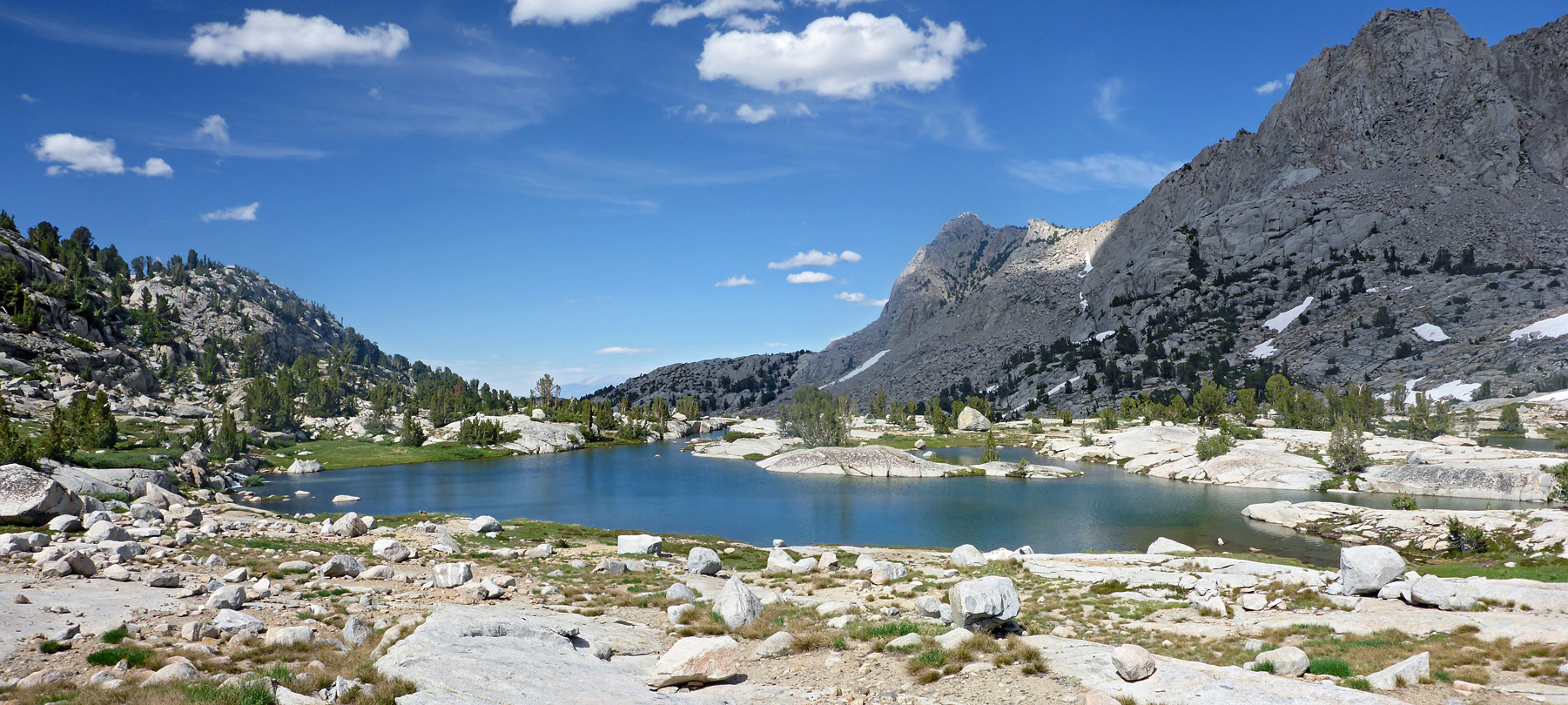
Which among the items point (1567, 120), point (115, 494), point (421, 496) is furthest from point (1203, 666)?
point (1567, 120)

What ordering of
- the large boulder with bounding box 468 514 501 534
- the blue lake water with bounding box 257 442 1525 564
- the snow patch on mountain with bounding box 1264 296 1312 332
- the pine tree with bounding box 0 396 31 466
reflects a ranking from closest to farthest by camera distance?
1. the large boulder with bounding box 468 514 501 534
2. the pine tree with bounding box 0 396 31 466
3. the blue lake water with bounding box 257 442 1525 564
4. the snow patch on mountain with bounding box 1264 296 1312 332

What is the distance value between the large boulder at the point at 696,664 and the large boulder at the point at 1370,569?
76.5 feet

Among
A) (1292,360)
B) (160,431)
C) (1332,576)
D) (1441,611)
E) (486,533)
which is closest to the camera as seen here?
(1441,611)

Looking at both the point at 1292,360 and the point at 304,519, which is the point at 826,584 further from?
the point at 1292,360

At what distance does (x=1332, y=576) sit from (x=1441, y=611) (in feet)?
29.6

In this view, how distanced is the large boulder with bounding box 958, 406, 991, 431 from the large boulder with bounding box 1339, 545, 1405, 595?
467ft

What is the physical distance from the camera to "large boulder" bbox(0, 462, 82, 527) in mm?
32219

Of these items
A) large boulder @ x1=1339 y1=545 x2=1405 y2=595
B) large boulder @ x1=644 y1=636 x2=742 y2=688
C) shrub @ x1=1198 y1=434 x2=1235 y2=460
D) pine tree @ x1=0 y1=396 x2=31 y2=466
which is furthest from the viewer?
shrub @ x1=1198 y1=434 x2=1235 y2=460

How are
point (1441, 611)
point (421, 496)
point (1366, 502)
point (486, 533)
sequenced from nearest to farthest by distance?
1. point (1441, 611)
2. point (486, 533)
3. point (1366, 502)
4. point (421, 496)

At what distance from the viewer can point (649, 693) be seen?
44.0ft

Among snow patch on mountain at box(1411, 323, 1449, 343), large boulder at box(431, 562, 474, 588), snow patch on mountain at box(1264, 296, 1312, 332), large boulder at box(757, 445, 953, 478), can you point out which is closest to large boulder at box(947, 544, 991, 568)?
large boulder at box(431, 562, 474, 588)

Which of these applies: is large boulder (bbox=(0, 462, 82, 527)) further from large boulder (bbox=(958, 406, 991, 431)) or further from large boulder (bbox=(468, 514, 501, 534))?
large boulder (bbox=(958, 406, 991, 431))

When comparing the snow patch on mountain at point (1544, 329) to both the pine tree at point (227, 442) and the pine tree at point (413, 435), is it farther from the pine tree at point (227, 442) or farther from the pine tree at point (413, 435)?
the pine tree at point (227, 442)

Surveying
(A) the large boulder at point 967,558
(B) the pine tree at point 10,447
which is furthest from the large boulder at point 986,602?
(B) the pine tree at point 10,447
